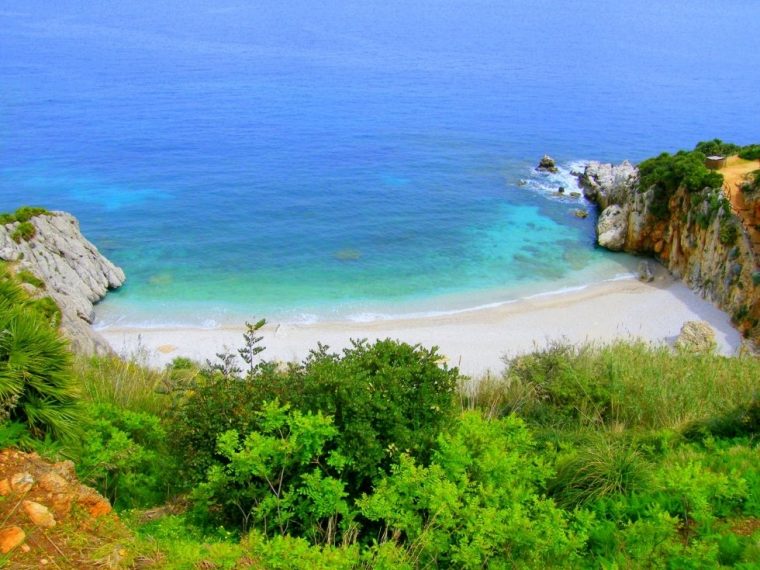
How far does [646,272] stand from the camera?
35000 millimetres

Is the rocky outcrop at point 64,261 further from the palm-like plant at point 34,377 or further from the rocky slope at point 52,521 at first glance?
the rocky slope at point 52,521

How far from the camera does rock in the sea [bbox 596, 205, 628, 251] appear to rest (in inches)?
1515

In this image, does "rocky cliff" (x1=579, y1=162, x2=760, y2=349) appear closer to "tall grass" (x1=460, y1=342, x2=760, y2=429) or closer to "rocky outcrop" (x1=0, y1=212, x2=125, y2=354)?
"tall grass" (x1=460, y1=342, x2=760, y2=429)

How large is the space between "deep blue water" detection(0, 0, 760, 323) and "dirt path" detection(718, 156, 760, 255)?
758 cm

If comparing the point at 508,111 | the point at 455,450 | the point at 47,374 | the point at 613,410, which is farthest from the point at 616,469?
the point at 508,111

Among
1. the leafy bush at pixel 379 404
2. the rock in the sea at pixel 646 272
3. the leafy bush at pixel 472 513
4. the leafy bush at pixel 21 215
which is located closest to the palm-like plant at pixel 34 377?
the leafy bush at pixel 379 404

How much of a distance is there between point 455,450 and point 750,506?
3525 millimetres

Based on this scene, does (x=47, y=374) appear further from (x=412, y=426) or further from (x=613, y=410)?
(x=613, y=410)

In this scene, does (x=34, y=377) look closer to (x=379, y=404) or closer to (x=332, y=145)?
(x=379, y=404)

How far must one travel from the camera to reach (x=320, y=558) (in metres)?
5.27

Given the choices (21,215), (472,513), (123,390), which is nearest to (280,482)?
(472,513)

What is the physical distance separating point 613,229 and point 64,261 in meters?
33.0

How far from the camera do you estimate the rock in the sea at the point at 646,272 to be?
34531 mm

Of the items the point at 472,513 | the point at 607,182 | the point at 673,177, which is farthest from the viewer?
the point at 607,182
